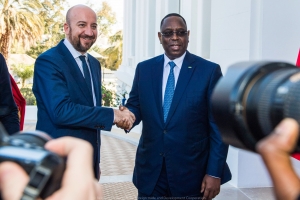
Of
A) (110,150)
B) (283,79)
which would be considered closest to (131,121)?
(283,79)

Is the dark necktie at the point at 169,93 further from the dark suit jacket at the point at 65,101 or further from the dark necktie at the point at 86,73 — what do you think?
the dark necktie at the point at 86,73

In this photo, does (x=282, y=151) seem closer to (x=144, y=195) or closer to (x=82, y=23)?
(x=144, y=195)

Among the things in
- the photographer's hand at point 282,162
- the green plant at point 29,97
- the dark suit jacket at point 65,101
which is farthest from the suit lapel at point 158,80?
the green plant at point 29,97

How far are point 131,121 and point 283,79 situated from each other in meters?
2.04

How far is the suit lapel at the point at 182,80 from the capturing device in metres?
2.91

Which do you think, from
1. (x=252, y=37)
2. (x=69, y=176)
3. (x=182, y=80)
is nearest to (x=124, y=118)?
(x=182, y=80)

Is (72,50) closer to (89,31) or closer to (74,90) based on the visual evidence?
(89,31)

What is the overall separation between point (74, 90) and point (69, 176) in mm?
2271

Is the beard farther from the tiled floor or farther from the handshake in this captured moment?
the tiled floor

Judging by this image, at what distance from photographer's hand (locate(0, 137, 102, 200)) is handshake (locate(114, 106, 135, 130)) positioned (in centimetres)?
221

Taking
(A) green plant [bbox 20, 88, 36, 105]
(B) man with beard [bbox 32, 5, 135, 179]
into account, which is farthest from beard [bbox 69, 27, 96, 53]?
(A) green plant [bbox 20, 88, 36, 105]

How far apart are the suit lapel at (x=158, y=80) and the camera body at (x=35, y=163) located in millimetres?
2277

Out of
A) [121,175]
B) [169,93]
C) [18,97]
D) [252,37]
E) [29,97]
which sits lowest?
[29,97]

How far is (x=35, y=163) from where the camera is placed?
0.63 meters
